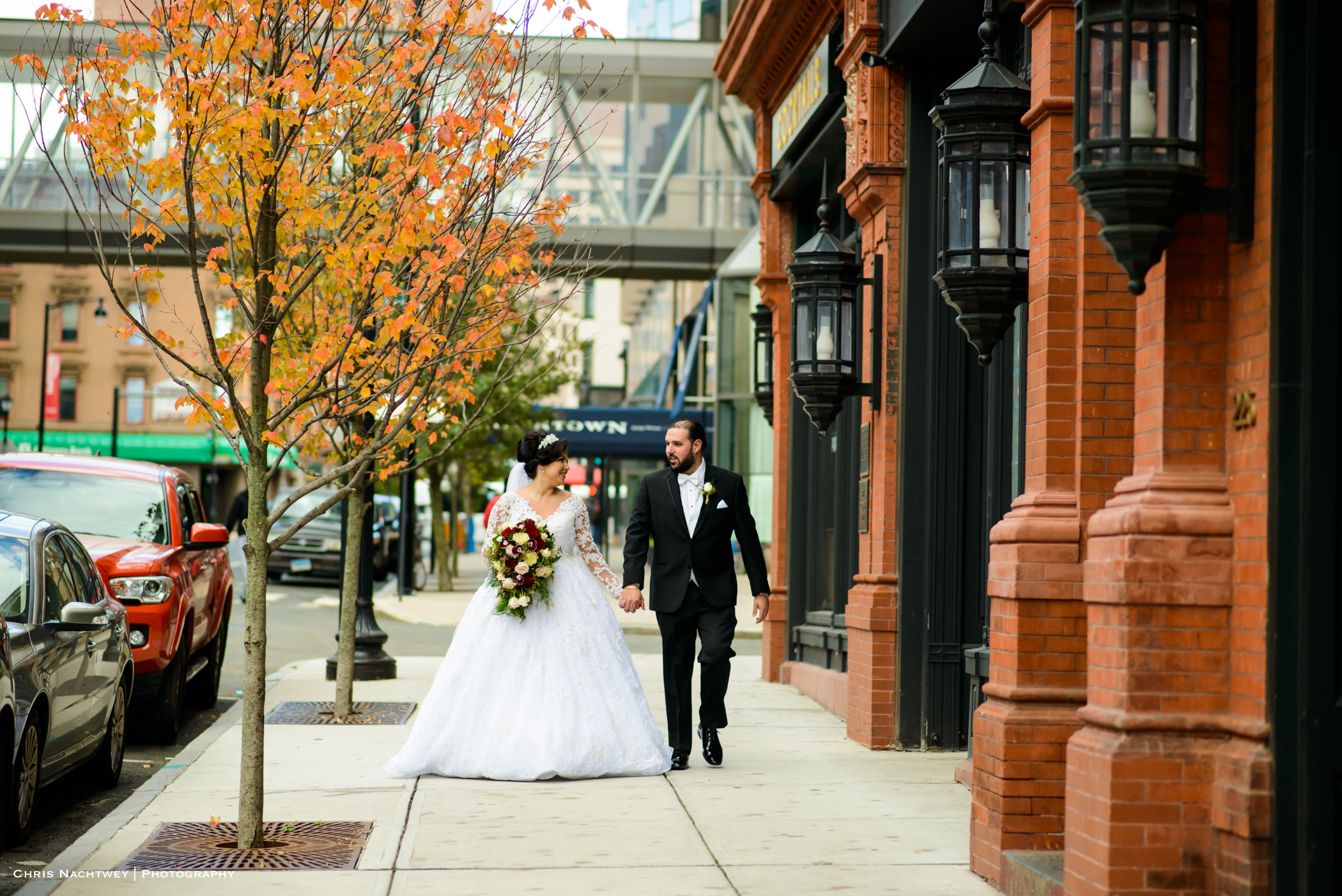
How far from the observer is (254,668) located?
674 cm

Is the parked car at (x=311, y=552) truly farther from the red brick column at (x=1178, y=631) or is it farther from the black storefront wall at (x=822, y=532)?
the red brick column at (x=1178, y=631)

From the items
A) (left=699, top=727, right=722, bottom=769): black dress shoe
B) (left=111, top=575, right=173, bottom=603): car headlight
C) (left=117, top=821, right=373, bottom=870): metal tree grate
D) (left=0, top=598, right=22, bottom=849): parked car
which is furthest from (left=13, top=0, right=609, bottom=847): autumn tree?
(left=699, top=727, right=722, bottom=769): black dress shoe

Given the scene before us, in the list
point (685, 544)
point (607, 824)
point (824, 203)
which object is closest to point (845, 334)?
point (824, 203)

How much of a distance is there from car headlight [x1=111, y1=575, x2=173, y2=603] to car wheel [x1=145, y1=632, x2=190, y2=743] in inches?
16.7

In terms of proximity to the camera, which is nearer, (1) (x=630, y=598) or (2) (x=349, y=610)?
(1) (x=630, y=598)

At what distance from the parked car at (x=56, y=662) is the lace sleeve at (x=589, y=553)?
2737 mm

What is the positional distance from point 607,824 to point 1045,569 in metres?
2.59

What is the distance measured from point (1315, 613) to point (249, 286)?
19.9 ft

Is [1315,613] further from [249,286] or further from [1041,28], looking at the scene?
[249,286]

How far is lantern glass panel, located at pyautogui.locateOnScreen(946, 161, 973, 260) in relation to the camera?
7.18m

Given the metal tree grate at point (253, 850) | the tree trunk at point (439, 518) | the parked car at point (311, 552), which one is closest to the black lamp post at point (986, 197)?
the metal tree grate at point (253, 850)

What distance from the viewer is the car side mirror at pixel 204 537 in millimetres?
11078

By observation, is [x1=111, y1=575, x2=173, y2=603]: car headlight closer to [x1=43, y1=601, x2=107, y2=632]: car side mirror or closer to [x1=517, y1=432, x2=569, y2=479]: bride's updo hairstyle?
[x1=517, y1=432, x2=569, y2=479]: bride's updo hairstyle

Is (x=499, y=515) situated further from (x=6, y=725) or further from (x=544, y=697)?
(x=6, y=725)
